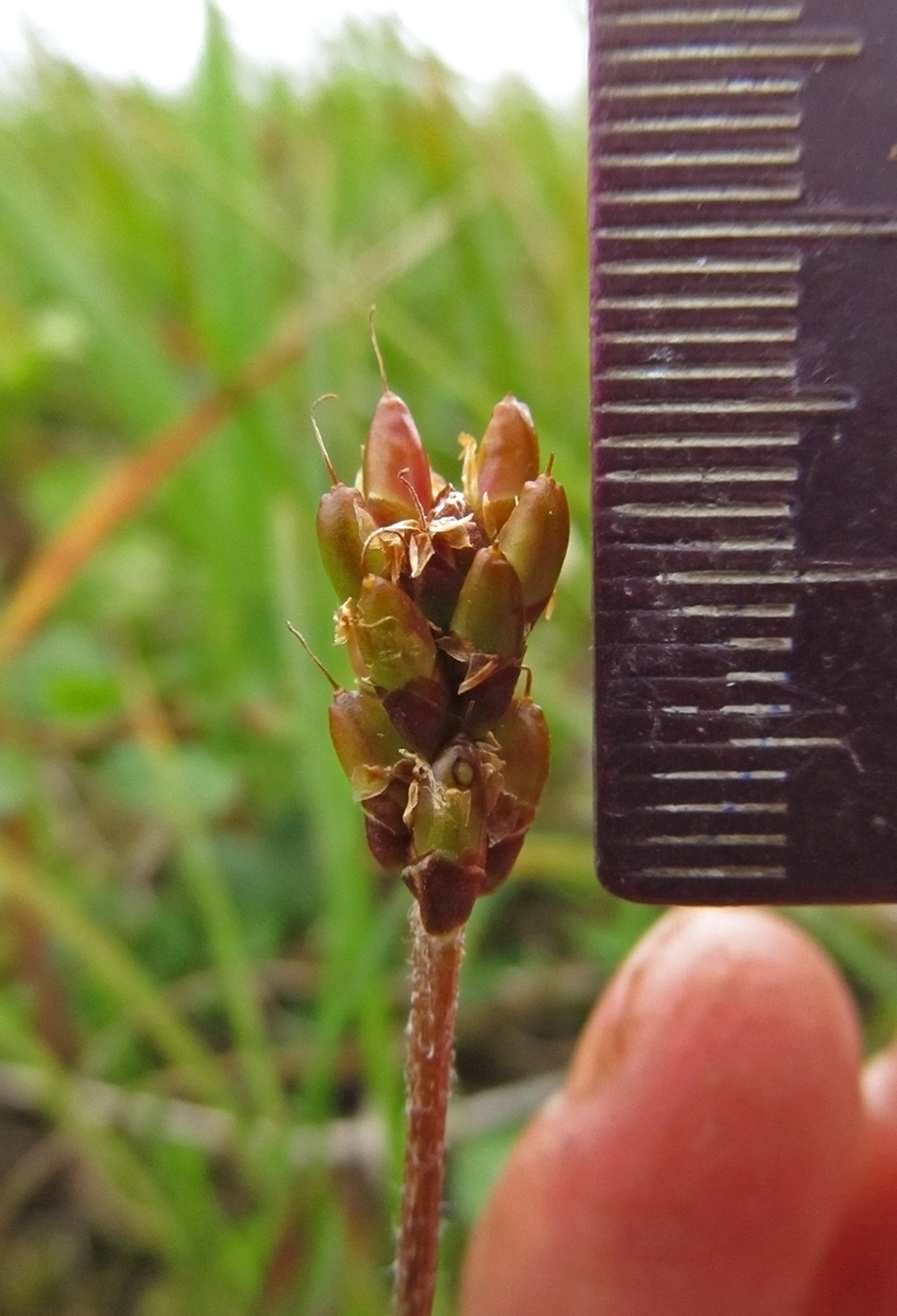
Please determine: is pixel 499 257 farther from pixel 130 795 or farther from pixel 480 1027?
pixel 480 1027

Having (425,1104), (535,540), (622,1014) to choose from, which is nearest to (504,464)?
(535,540)

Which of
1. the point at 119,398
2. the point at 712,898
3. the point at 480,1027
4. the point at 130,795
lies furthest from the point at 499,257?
the point at 712,898

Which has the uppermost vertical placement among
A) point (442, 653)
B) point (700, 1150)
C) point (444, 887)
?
point (442, 653)

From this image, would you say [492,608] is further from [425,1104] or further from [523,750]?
[425,1104]

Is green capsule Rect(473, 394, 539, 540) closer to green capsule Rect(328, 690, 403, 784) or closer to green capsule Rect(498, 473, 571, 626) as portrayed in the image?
green capsule Rect(498, 473, 571, 626)

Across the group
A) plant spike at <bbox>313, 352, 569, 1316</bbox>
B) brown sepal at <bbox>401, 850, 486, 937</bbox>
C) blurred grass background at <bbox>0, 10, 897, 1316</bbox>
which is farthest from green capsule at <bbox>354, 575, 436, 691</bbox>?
blurred grass background at <bbox>0, 10, 897, 1316</bbox>

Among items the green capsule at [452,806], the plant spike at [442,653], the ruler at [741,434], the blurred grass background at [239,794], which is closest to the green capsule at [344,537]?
the plant spike at [442,653]

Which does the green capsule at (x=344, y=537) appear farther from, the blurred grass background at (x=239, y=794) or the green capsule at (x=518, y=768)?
the blurred grass background at (x=239, y=794)
